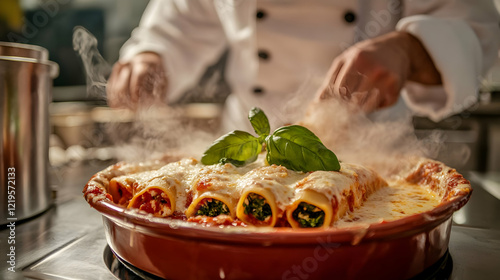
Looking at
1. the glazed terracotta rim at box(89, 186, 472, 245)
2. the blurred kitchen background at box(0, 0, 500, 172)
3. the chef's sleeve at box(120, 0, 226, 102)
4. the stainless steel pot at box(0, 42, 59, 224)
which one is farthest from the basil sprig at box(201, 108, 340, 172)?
the blurred kitchen background at box(0, 0, 500, 172)

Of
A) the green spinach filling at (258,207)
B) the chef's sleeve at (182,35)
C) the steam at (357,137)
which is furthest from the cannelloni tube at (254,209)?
the chef's sleeve at (182,35)

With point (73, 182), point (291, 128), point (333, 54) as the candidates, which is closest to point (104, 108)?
point (73, 182)

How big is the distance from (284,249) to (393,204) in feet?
1.39

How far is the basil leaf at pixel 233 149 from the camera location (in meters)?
0.96

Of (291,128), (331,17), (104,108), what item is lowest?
(104,108)

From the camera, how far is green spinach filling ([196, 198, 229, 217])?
822mm

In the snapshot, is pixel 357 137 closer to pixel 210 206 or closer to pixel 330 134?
pixel 330 134

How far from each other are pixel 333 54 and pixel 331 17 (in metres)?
0.17

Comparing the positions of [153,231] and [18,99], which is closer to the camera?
[153,231]

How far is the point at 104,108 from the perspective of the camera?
150 inches

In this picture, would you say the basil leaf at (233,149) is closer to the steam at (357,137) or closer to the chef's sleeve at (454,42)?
the steam at (357,137)

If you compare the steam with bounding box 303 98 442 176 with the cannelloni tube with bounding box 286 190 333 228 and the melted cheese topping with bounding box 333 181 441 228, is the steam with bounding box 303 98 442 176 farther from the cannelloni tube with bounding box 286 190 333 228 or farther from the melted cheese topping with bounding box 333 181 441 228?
the cannelloni tube with bounding box 286 190 333 228

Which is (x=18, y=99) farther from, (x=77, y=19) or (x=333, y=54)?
(x=77, y=19)

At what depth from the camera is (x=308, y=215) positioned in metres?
0.75
